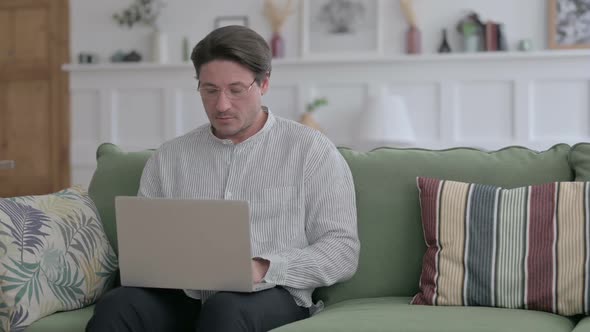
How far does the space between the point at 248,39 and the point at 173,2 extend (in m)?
3.78

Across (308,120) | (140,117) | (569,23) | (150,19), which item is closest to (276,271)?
(308,120)

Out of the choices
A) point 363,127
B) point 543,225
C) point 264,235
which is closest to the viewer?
point 543,225

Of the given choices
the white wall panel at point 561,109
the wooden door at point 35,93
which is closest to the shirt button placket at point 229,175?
the white wall panel at point 561,109

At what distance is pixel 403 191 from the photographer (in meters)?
2.29

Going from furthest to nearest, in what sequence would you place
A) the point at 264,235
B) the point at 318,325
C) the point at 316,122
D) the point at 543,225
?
1. the point at 316,122
2. the point at 264,235
3. the point at 543,225
4. the point at 318,325

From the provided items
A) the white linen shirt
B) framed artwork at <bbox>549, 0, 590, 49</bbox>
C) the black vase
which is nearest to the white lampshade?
the black vase

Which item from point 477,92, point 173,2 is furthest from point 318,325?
point 173,2

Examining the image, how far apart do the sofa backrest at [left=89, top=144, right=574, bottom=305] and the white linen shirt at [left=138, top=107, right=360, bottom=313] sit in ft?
0.32

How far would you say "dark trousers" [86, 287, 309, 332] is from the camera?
1.87 meters

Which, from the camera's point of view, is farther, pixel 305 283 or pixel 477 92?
pixel 477 92

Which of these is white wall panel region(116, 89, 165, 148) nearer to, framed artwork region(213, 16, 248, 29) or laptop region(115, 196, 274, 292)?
framed artwork region(213, 16, 248, 29)

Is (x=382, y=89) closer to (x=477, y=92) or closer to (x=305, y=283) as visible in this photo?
(x=477, y=92)

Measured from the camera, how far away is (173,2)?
19.3 ft

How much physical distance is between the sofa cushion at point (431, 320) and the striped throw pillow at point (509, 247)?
5 centimetres
